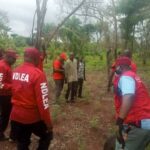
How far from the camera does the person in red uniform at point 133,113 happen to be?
452cm

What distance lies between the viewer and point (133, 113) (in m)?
4.62

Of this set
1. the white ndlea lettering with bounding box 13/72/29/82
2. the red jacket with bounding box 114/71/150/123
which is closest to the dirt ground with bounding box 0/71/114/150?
the white ndlea lettering with bounding box 13/72/29/82

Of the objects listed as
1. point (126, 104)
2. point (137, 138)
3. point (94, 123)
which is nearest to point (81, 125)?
point (94, 123)

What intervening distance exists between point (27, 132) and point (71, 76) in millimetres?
6898

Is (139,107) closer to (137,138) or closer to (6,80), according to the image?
(137,138)

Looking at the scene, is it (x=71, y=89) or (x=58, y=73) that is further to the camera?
(x=71, y=89)

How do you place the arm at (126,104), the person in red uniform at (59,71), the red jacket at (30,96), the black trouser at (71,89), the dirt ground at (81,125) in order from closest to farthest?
the arm at (126,104)
the red jacket at (30,96)
the dirt ground at (81,125)
the person in red uniform at (59,71)
the black trouser at (71,89)

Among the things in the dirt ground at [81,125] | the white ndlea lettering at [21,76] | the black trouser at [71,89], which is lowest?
the dirt ground at [81,125]

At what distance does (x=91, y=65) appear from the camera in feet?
109

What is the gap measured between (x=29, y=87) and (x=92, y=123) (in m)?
4.42

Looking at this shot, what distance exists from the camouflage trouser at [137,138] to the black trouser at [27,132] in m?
1.27

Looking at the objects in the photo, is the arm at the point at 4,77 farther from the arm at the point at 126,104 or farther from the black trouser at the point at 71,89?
the black trouser at the point at 71,89

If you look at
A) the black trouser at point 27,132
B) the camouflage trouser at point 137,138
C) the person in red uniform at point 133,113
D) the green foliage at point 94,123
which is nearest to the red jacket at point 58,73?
the green foliage at point 94,123

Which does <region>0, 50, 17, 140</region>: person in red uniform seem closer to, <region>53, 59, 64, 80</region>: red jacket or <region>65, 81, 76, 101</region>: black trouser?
<region>53, 59, 64, 80</region>: red jacket
